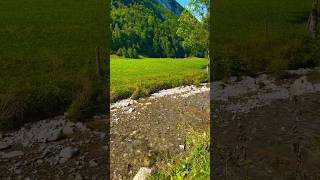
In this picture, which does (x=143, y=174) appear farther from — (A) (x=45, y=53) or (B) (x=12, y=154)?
(A) (x=45, y=53)

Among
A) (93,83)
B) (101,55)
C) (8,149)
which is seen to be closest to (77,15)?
(101,55)

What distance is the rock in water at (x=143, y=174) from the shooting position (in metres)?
11.0

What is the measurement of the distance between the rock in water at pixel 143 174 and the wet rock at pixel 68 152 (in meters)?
2.64

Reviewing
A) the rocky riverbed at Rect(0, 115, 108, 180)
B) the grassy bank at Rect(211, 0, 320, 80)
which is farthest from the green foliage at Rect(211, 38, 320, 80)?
the rocky riverbed at Rect(0, 115, 108, 180)

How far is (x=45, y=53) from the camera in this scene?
2819cm

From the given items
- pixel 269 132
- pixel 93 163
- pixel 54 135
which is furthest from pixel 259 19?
pixel 93 163

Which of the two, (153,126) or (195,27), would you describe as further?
(195,27)

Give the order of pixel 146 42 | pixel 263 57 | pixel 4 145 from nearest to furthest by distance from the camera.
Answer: pixel 4 145, pixel 263 57, pixel 146 42

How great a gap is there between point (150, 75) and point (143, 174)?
42.7ft

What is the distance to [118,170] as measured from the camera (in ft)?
39.3

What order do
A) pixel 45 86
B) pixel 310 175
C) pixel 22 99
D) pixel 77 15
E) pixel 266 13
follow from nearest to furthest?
pixel 310 175, pixel 22 99, pixel 45 86, pixel 266 13, pixel 77 15

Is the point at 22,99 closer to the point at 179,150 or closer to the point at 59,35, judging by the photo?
the point at 179,150

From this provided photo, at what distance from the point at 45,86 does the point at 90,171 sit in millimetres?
8124

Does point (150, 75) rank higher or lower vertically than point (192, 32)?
lower
